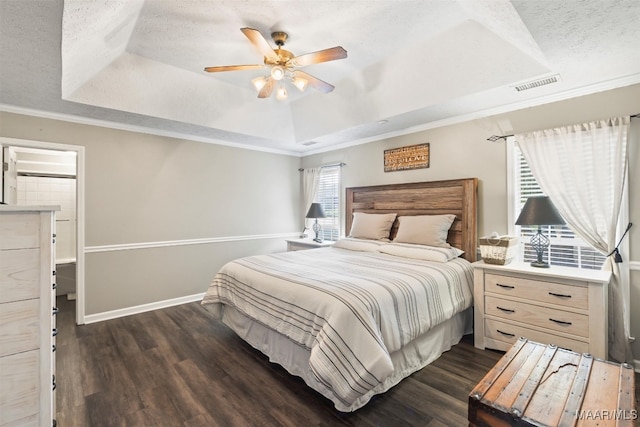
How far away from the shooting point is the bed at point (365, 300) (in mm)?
1770

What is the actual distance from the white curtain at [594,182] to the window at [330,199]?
2.87 meters

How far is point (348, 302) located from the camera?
1.89 meters

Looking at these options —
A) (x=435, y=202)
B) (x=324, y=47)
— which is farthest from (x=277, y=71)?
(x=435, y=202)

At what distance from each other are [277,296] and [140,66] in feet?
9.06

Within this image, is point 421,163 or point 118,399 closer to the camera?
point 118,399

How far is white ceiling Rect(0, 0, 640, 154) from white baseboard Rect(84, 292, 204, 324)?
236cm

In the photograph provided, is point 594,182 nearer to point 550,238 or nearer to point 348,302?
point 550,238

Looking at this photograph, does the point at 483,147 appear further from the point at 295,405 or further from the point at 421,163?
the point at 295,405

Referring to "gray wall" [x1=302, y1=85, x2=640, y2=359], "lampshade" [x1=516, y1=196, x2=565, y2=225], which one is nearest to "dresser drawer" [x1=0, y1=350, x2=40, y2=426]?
"lampshade" [x1=516, y1=196, x2=565, y2=225]

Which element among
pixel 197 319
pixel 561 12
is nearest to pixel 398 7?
pixel 561 12

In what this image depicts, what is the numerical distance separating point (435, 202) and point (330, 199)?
6.62ft

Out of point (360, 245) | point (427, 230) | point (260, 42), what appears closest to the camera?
point (260, 42)

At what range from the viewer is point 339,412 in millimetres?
1887

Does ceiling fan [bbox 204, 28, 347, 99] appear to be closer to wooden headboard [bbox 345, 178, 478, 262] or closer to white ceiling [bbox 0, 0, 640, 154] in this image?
white ceiling [bbox 0, 0, 640, 154]
